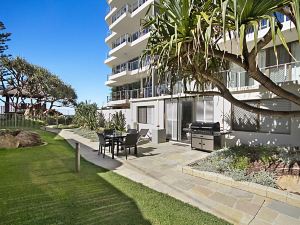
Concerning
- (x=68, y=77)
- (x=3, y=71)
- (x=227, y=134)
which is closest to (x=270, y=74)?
(x=227, y=134)

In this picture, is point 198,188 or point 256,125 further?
point 256,125

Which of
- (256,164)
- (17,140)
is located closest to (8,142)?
(17,140)

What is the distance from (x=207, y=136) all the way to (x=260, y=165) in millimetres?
3971

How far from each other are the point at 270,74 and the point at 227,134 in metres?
4.11

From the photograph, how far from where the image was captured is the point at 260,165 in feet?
24.3

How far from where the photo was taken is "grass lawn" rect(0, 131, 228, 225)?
452 cm

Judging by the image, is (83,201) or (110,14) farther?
(110,14)

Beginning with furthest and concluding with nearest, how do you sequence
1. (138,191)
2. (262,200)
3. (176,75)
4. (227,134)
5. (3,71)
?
(3,71), (227,134), (176,75), (138,191), (262,200)

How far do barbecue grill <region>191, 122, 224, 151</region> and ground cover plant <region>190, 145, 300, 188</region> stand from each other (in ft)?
6.41

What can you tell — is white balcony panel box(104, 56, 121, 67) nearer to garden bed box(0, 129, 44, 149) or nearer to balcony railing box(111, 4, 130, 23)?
balcony railing box(111, 4, 130, 23)

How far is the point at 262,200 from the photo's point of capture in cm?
556

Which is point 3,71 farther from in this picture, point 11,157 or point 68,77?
point 11,157

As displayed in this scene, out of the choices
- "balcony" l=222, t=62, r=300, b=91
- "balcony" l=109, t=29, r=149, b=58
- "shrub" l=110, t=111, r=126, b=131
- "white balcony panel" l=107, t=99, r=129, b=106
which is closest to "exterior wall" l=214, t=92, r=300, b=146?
"balcony" l=222, t=62, r=300, b=91

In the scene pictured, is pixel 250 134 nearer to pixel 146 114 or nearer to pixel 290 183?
pixel 290 183
